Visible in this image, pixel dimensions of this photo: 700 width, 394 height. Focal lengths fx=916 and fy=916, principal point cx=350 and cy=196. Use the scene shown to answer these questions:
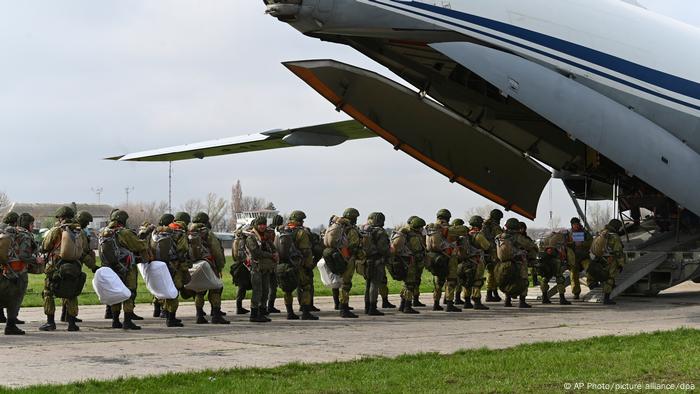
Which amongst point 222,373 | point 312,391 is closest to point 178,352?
point 222,373

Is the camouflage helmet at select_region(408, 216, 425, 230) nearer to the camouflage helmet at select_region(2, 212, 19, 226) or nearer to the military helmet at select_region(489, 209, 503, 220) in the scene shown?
the military helmet at select_region(489, 209, 503, 220)

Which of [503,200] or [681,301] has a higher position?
[503,200]

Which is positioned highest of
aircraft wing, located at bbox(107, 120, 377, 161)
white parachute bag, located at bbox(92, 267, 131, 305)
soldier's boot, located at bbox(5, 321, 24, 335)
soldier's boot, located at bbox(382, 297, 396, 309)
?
aircraft wing, located at bbox(107, 120, 377, 161)

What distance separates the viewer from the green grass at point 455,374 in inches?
281

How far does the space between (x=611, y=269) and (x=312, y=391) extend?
9264 millimetres

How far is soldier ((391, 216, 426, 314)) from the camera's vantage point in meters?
13.9

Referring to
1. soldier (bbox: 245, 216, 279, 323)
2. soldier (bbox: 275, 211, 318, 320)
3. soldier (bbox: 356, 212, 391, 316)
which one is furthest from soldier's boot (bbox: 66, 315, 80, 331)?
soldier (bbox: 356, 212, 391, 316)

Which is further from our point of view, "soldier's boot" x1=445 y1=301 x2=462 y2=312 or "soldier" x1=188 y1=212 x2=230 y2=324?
"soldier's boot" x1=445 y1=301 x2=462 y2=312

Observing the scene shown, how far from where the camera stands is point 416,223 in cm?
1395

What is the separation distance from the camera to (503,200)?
678 inches

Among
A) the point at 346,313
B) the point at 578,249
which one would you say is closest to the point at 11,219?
the point at 346,313

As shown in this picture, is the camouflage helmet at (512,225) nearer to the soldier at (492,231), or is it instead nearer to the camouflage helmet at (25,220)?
the soldier at (492,231)

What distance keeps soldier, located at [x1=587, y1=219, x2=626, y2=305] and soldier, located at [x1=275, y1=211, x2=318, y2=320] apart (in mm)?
4920

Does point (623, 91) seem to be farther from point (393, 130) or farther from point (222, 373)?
point (222, 373)
